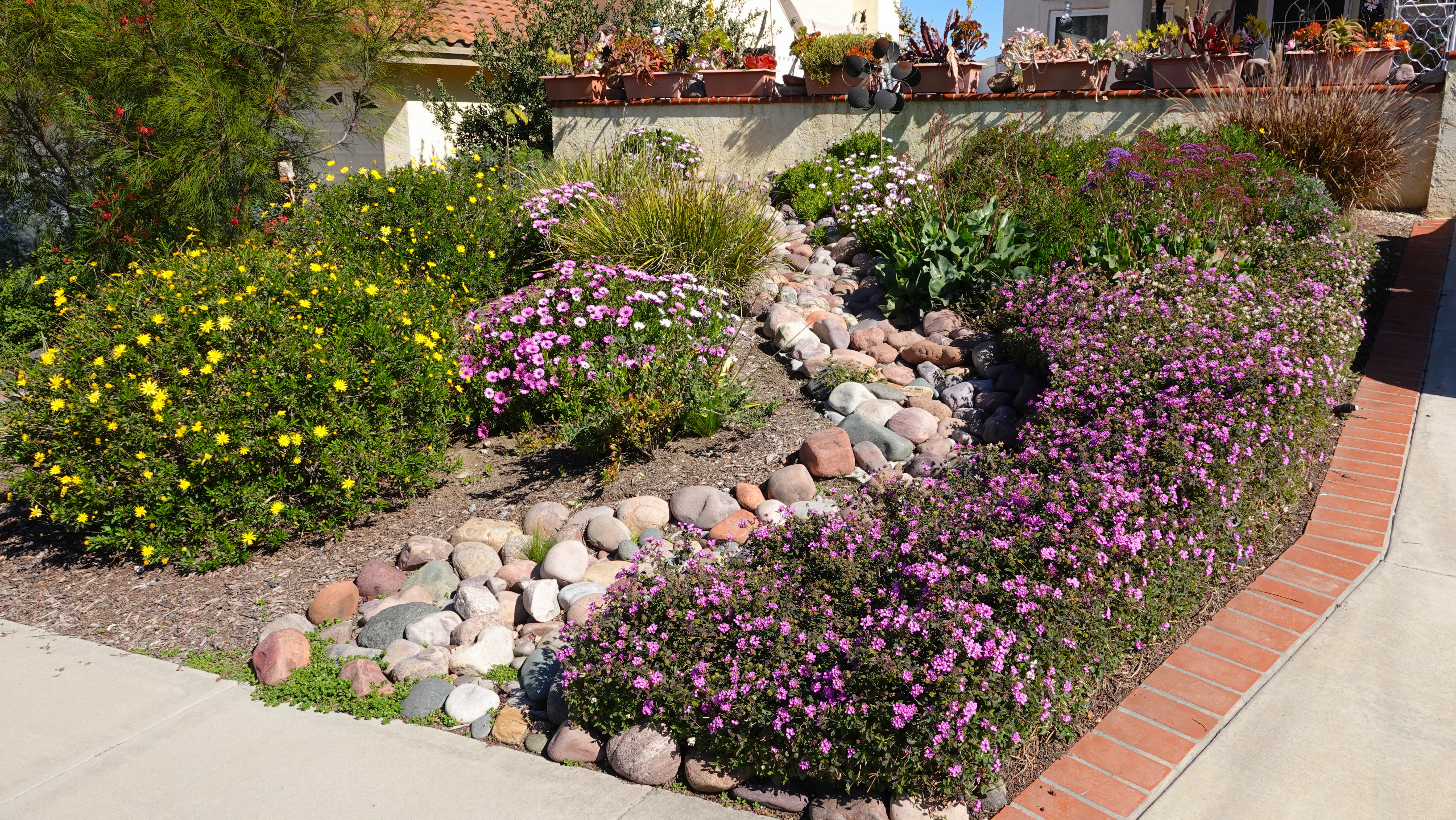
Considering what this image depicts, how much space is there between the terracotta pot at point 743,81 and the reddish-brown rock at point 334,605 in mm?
7677

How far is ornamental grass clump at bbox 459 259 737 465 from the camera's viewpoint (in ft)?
16.6

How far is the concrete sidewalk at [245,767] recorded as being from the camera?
9.68ft

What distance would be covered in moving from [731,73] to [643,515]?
712cm

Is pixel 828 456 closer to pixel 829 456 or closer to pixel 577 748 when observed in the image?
pixel 829 456

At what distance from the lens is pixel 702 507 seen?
4621mm

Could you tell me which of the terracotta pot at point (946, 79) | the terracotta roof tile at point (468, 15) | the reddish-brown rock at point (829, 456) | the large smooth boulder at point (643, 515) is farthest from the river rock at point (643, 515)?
the terracotta roof tile at point (468, 15)

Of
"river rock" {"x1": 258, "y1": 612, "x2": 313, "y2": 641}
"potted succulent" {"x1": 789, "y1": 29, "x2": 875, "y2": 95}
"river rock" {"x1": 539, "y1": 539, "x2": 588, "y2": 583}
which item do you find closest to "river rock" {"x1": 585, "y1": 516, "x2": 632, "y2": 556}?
"river rock" {"x1": 539, "y1": 539, "x2": 588, "y2": 583}

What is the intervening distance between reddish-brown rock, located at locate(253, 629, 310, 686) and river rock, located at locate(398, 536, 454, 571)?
708 mm

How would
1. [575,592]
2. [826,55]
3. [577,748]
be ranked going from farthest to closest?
[826,55]
[575,592]
[577,748]

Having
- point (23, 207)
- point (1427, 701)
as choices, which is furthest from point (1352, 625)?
point (23, 207)

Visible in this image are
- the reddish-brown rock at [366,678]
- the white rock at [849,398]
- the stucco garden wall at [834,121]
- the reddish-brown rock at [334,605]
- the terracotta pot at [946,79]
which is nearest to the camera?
the reddish-brown rock at [366,678]

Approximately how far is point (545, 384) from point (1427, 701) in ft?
13.2

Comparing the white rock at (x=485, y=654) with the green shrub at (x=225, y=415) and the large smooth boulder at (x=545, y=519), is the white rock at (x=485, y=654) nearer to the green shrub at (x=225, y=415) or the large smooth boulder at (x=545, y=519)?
the large smooth boulder at (x=545, y=519)

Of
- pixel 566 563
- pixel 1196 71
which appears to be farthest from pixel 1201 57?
pixel 566 563
